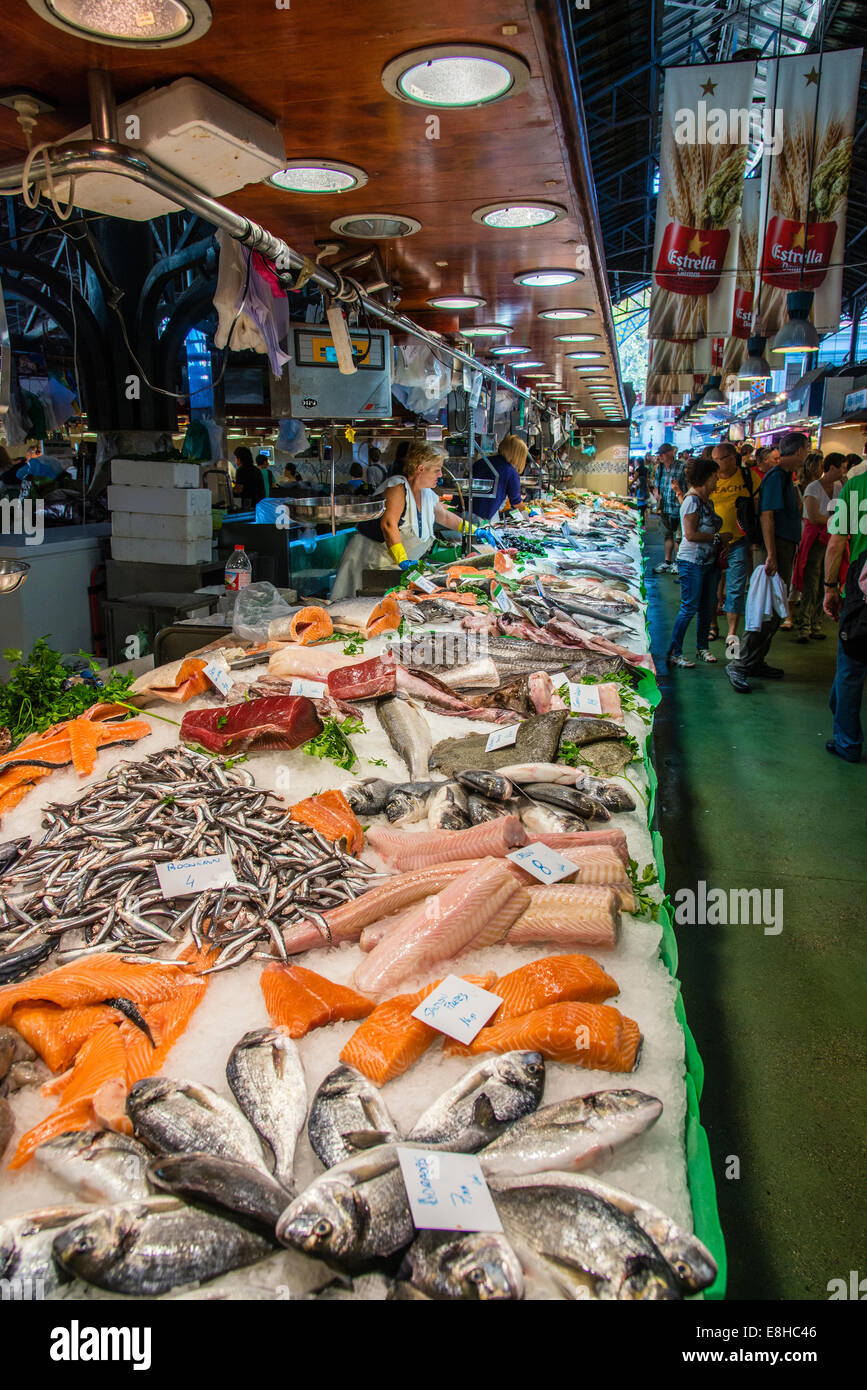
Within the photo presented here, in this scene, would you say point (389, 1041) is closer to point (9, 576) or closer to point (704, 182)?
point (9, 576)

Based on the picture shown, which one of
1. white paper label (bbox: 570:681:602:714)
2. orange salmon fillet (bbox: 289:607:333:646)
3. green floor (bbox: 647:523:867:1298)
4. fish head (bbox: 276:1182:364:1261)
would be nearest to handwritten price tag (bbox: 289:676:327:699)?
orange salmon fillet (bbox: 289:607:333:646)

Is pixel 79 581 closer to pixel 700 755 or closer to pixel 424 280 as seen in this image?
pixel 424 280

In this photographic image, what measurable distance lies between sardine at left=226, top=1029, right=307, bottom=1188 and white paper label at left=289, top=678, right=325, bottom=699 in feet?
7.01

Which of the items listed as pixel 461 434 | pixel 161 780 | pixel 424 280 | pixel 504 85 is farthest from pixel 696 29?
pixel 161 780

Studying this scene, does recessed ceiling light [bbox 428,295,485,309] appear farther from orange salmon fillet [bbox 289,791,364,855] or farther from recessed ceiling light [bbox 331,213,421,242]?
orange salmon fillet [bbox 289,791,364,855]

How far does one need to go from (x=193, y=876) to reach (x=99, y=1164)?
99 cm

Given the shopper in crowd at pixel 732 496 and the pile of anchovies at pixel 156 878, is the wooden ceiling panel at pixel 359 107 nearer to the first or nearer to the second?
the pile of anchovies at pixel 156 878

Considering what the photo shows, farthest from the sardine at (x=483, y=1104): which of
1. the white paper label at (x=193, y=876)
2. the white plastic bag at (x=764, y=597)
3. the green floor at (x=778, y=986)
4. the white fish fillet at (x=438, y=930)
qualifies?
the white plastic bag at (x=764, y=597)

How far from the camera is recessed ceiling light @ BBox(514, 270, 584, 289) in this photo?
5836mm

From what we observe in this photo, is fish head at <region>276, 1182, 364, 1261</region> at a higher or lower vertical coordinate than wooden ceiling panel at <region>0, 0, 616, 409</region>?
lower

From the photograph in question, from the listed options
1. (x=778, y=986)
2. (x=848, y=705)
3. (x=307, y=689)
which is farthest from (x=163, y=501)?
(x=778, y=986)

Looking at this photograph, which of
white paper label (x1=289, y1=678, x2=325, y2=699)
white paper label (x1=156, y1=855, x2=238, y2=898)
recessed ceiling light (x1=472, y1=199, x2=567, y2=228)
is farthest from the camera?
recessed ceiling light (x1=472, y1=199, x2=567, y2=228)
